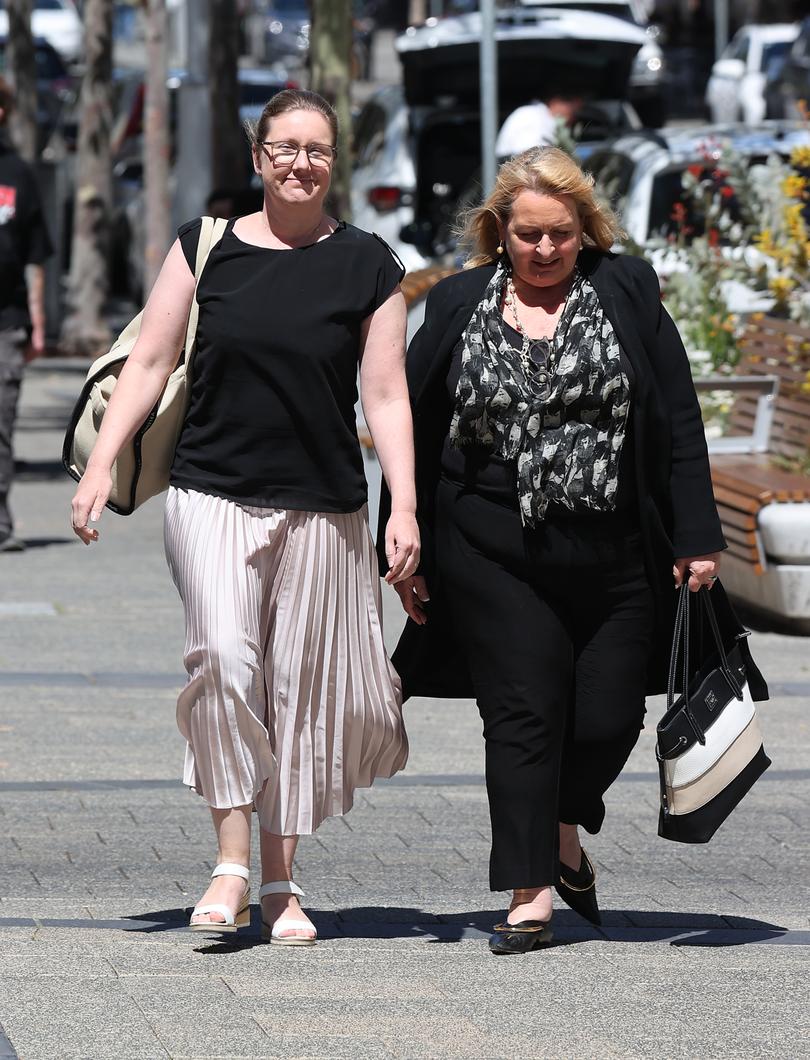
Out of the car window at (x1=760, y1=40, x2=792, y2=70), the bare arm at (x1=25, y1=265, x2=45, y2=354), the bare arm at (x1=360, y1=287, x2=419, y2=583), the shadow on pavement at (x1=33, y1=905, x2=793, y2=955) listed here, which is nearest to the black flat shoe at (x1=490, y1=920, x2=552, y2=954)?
the shadow on pavement at (x1=33, y1=905, x2=793, y2=955)

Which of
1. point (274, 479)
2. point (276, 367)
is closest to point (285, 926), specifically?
point (274, 479)

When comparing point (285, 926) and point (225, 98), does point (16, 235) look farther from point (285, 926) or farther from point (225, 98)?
point (225, 98)

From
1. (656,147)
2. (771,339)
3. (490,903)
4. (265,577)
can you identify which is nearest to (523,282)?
(265,577)

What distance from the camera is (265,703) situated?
5.03m

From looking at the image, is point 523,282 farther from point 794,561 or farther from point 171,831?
point 794,561

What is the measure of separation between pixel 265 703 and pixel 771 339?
20.0 feet

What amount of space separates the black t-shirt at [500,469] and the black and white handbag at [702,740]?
26 centimetres

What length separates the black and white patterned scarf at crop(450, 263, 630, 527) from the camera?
490cm

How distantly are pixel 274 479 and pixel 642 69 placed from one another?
2434cm

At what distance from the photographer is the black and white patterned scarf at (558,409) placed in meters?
→ 4.90

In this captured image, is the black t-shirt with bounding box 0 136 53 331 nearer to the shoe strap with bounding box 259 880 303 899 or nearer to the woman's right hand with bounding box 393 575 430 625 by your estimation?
A: the woman's right hand with bounding box 393 575 430 625

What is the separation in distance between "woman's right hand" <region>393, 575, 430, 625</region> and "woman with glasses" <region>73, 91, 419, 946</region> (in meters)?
0.11

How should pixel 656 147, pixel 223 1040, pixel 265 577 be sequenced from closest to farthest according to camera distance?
1. pixel 223 1040
2. pixel 265 577
3. pixel 656 147

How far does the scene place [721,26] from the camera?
4828 cm
